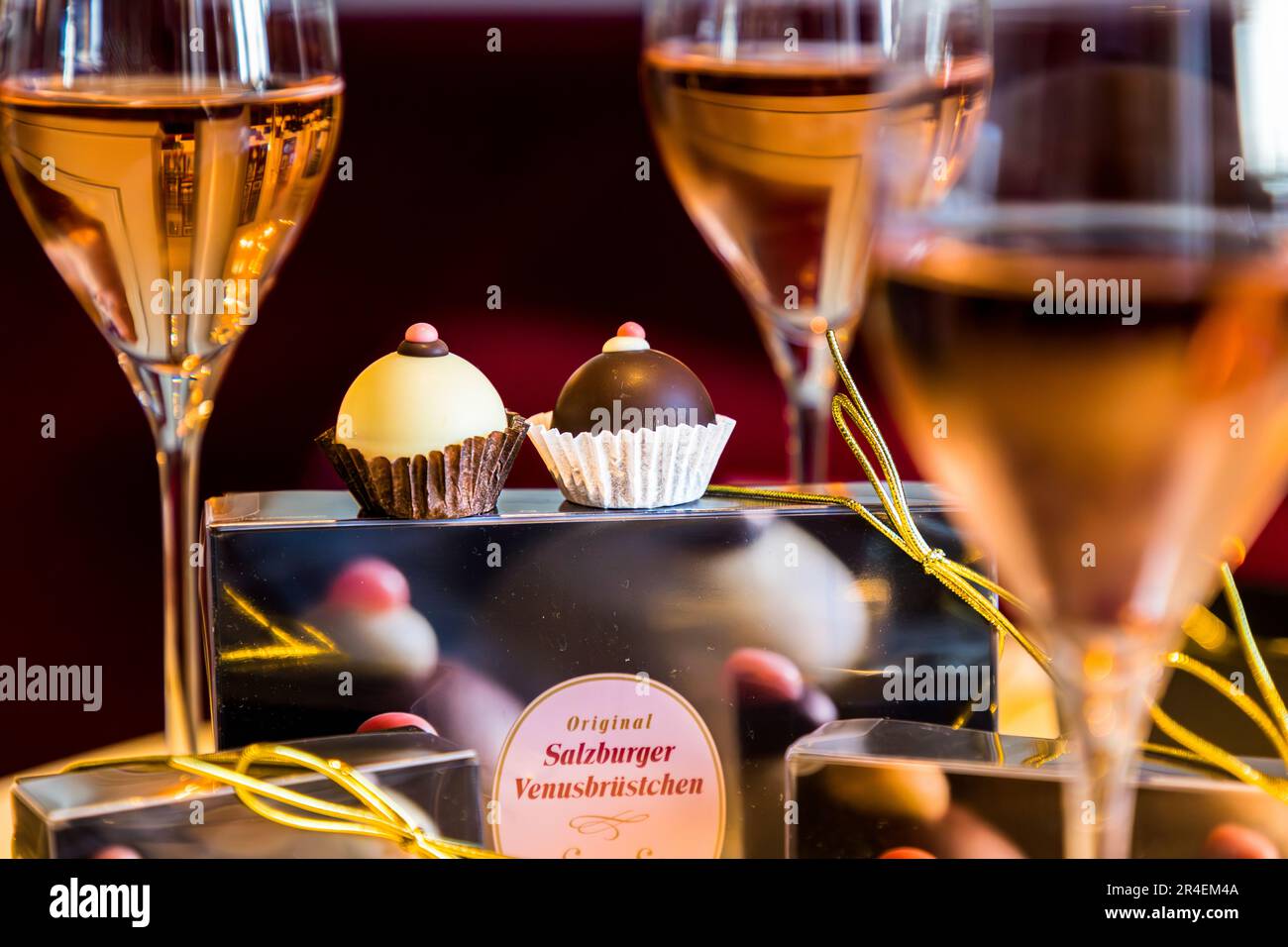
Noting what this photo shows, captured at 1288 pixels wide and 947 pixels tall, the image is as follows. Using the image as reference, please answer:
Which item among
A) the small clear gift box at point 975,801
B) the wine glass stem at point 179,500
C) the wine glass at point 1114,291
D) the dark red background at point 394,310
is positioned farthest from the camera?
the dark red background at point 394,310

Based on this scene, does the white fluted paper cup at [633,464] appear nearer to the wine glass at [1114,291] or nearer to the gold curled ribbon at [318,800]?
the gold curled ribbon at [318,800]

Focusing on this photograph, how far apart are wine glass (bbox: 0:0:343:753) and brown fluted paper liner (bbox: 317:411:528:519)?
8 cm

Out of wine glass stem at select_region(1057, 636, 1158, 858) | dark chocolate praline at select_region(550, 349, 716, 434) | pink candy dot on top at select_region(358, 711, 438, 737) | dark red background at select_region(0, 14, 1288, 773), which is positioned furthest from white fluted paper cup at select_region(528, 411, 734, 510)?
dark red background at select_region(0, 14, 1288, 773)

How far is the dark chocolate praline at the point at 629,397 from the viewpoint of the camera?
0.65m

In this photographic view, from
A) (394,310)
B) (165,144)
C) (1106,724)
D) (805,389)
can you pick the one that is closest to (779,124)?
(805,389)

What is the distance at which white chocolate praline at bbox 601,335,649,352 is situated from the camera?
668 mm

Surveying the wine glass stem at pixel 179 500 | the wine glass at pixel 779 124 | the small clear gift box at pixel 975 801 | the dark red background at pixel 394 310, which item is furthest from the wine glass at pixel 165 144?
the dark red background at pixel 394 310

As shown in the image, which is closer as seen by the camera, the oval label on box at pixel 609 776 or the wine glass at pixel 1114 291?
the wine glass at pixel 1114 291

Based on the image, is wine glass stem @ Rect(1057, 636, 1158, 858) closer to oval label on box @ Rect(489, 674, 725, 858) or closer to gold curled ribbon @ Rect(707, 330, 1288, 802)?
gold curled ribbon @ Rect(707, 330, 1288, 802)

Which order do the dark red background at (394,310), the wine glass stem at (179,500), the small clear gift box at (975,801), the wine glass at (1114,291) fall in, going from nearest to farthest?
the wine glass at (1114,291)
the small clear gift box at (975,801)
the wine glass stem at (179,500)
the dark red background at (394,310)

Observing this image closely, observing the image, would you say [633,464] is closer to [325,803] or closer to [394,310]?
[325,803]

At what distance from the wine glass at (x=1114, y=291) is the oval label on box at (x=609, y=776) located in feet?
1.21

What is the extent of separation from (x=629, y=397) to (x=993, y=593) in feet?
0.57
